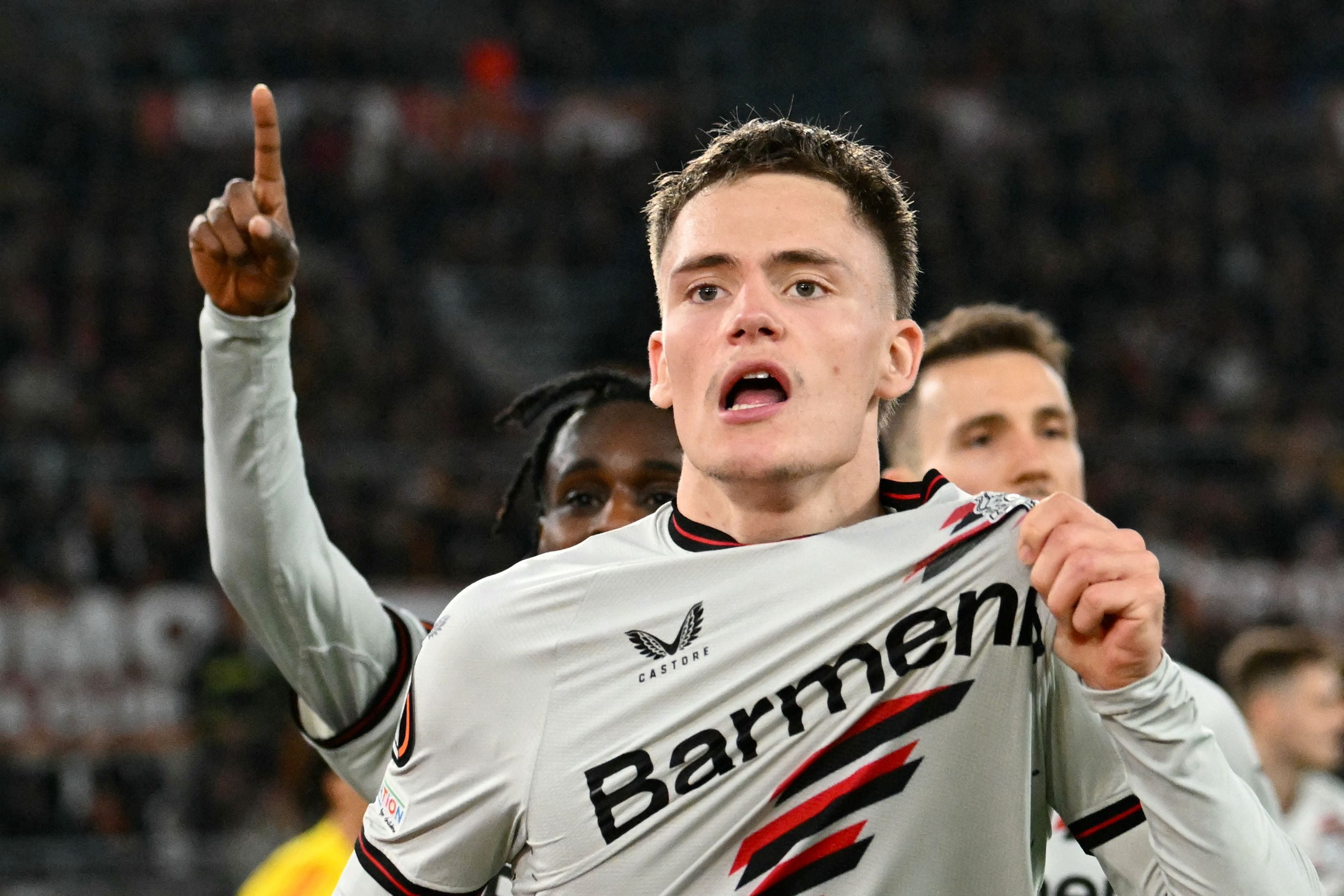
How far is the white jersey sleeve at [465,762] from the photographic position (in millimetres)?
1884

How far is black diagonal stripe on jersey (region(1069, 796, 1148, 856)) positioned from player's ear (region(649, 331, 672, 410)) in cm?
73

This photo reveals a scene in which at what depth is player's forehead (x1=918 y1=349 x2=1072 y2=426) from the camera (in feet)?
11.1

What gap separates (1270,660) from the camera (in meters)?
6.67

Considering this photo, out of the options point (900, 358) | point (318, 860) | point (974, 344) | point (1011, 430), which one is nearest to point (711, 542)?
point (900, 358)

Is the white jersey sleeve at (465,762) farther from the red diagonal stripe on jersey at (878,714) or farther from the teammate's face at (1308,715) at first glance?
the teammate's face at (1308,715)

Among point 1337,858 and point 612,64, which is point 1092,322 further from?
point 1337,858

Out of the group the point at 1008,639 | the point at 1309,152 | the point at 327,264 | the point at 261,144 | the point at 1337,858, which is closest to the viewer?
the point at 1008,639

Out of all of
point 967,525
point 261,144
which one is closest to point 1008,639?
point 967,525

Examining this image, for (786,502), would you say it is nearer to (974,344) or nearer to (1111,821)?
(1111,821)

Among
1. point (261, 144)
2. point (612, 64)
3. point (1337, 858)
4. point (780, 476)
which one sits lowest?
point (1337, 858)

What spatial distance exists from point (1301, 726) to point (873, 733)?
5.18 m

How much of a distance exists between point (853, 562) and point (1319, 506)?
9.62 meters

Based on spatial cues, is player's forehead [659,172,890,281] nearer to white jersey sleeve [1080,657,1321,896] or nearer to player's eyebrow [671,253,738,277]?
player's eyebrow [671,253,738,277]

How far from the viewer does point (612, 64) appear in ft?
52.6
